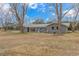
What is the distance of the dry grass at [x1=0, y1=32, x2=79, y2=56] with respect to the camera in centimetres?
238

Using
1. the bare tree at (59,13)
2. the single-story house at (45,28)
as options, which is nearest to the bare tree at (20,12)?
the single-story house at (45,28)

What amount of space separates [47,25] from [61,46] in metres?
0.26

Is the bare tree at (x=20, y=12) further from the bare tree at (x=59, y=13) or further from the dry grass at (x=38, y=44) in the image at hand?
the bare tree at (x=59, y=13)

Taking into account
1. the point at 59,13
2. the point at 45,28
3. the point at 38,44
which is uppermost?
the point at 59,13

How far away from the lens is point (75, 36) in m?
2.39

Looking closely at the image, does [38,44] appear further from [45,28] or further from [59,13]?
[59,13]

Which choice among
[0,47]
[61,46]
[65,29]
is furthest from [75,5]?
[0,47]

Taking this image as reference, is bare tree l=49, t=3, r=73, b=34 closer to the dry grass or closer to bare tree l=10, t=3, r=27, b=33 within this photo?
the dry grass

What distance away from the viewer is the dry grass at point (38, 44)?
2385mm

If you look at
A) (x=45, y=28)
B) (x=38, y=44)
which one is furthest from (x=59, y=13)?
(x=38, y=44)

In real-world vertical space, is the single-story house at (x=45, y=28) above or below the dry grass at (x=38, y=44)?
above

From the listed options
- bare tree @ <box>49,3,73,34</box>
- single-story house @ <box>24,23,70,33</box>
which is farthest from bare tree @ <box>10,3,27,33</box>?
bare tree @ <box>49,3,73,34</box>

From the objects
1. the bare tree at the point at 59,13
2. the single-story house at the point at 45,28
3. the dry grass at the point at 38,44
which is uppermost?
the bare tree at the point at 59,13

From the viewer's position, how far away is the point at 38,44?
2404 mm
